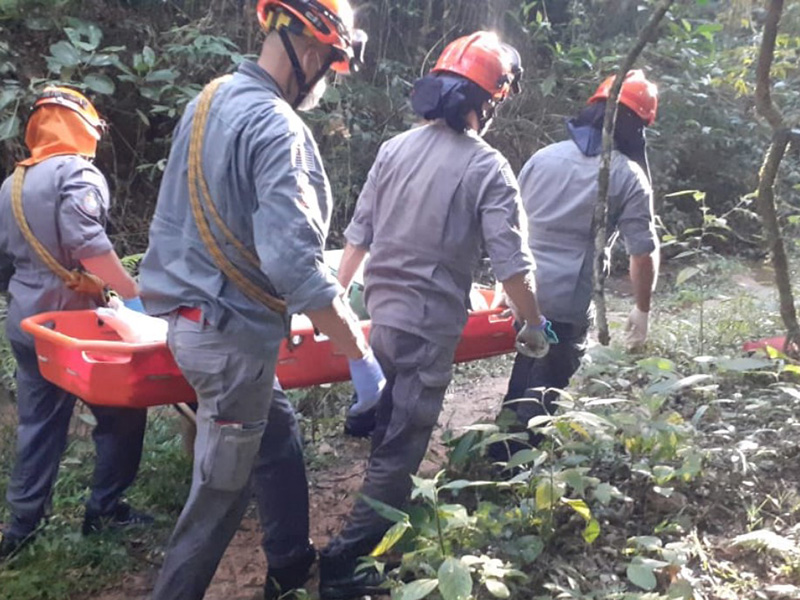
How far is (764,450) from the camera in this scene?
10.6ft

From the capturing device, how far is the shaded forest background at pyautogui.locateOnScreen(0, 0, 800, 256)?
7168 millimetres

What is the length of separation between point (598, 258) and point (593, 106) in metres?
0.75

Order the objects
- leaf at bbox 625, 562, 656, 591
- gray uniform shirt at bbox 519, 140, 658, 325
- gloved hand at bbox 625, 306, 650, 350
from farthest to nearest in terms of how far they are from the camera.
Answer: gloved hand at bbox 625, 306, 650, 350
gray uniform shirt at bbox 519, 140, 658, 325
leaf at bbox 625, 562, 656, 591

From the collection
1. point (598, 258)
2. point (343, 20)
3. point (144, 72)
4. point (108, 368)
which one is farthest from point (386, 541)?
point (144, 72)

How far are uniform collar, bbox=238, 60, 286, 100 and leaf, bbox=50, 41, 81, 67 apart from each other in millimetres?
4789

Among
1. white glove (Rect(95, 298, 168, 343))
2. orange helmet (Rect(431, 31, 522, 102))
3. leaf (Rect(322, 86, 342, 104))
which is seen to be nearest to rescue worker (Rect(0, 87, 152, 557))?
white glove (Rect(95, 298, 168, 343))

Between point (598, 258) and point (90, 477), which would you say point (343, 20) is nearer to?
point (598, 258)

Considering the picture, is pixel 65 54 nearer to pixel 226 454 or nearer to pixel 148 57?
pixel 148 57

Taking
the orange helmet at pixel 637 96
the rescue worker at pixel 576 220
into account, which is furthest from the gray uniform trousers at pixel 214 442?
the orange helmet at pixel 637 96

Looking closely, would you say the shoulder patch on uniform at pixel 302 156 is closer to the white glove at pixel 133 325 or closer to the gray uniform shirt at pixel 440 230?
the gray uniform shirt at pixel 440 230

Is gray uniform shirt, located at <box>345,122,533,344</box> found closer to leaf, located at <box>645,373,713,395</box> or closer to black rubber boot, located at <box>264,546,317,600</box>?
leaf, located at <box>645,373,713,395</box>

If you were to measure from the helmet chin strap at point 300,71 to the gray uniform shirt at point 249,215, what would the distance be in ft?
0.29

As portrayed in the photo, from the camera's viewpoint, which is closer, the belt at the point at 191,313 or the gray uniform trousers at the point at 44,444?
the belt at the point at 191,313

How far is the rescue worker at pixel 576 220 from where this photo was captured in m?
3.88
